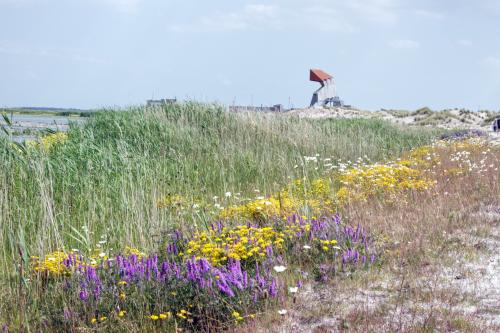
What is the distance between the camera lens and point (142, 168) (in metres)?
7.38

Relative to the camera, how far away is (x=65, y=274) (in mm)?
4605

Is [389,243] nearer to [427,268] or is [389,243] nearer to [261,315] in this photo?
[427,268]

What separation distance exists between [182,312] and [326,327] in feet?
3.12

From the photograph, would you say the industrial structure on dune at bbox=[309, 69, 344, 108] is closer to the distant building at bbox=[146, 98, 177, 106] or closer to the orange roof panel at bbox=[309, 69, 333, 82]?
the orange roof panel at bbox=[309, 69, 333, 82]

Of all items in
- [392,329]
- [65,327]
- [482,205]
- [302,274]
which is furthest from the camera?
[482,205]

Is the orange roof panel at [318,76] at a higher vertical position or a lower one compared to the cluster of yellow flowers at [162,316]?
higher

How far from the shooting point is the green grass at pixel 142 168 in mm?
5660

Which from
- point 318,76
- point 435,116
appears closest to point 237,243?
point 435,116

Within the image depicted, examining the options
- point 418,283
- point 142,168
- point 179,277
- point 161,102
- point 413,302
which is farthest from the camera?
point 161,102

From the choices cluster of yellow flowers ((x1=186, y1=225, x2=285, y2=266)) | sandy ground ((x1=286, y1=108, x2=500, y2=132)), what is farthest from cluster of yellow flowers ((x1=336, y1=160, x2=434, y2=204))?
sandy ground ((x1=286, y1=108, x2=500, y2=132))

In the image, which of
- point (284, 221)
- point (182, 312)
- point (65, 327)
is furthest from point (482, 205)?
point (65, 327)

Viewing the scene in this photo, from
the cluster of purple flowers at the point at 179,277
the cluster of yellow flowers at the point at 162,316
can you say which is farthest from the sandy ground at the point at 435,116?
the cluster of yellow flowers at the point at 162,316

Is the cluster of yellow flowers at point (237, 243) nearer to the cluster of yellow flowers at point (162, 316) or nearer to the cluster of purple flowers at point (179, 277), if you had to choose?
the cluster of purple flowers at point (179, 277)

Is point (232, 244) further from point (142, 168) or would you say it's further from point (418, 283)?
point (142, 168)
